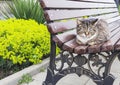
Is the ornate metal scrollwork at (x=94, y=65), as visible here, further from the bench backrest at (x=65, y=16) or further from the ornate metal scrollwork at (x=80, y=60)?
the bench backrest at (x=65, y=16)

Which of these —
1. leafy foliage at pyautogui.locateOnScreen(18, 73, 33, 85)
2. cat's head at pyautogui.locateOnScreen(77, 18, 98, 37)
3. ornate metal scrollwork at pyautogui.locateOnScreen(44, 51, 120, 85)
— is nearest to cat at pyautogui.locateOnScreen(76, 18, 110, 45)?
cat's head at pyautogui.locateOnScreen(77, 18, 98, 37)

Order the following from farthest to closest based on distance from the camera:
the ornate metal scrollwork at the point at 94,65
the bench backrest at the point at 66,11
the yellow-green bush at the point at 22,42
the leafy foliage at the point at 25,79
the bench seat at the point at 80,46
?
the yellow-green bush at the point at 22,42
the leafy foliage at the point at 25,79
the bench backrest at the point at 66,11
the ornate metal scrollwork at the point at 94,65
the bench seat at the point at 80,46

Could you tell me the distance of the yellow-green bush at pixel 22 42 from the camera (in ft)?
13.0

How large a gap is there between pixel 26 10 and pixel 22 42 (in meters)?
1.44

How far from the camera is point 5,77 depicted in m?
3.73

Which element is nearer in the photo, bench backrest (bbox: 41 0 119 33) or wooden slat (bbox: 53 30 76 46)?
wooden slat (bbox: 53 30 76 46)

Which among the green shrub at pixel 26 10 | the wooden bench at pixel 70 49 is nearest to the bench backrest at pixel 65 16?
the wooden bench at pixel 70 49

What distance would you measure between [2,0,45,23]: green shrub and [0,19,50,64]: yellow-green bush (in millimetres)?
753

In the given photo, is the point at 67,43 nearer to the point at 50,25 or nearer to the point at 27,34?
the point at 50,25

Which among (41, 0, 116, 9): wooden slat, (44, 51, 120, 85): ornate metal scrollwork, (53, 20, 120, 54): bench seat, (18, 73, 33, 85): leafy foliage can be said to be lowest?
(18, 73, 33, 85): leafy foliage

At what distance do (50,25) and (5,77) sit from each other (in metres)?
1.10

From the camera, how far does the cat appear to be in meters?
2.85

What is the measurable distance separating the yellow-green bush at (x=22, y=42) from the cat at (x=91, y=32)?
1254 millimetres

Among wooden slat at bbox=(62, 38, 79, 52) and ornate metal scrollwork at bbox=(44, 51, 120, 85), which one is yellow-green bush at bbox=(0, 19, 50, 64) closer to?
ornate metal scrollwork at bbox=(44, 51, 120, 85)
